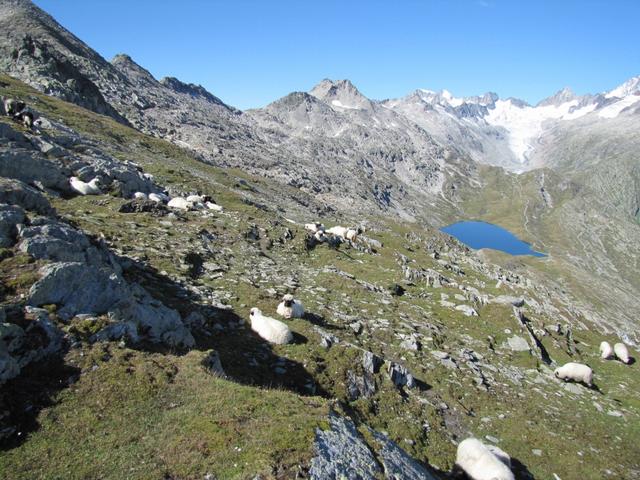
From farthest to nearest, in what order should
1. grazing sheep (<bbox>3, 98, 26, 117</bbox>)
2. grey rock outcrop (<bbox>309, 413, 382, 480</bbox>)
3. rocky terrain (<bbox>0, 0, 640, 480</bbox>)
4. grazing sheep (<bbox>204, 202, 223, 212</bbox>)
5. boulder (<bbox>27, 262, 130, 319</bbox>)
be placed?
grazing sheep (<bbox>204, 202, 223, 212</bbox>) < grazing sheep (<bbox>3, 98, 26, 117</bbox>) < boulder (<bbox>27, 262, 130, 319</bbox>) < rocky terrain (<bbox>0, 0, 640, 480</bbox>) < grey rock outcrop (<bbox>309, 413, 382, 480</bbox>)

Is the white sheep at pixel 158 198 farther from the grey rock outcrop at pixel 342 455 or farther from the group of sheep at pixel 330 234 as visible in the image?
the grey rock outcrop at pixel 342 455

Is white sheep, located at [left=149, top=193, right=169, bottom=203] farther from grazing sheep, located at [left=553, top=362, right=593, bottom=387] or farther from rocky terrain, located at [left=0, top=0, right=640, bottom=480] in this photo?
grazing sheep, located at [left=553, top=362, right=593, bottom=387]

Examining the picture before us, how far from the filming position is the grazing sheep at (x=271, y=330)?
66.0 feet

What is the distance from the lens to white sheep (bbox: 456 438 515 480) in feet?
52.0

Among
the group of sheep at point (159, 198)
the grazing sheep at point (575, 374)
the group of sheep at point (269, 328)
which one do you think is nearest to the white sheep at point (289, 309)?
the group of sheep at point (269, 328)

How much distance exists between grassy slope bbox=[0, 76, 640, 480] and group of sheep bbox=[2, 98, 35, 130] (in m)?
12.7

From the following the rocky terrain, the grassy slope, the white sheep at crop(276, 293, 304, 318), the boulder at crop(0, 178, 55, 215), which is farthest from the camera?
the white sheep at crop(276, 293, 304, 318)

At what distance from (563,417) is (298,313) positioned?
654 inches

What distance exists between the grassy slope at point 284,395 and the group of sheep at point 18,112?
12651 mm

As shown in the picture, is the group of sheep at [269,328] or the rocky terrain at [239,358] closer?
the rocky terrain at [239,358]

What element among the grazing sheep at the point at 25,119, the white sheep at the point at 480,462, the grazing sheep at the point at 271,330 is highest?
the grazing sheep at the point at 25,119

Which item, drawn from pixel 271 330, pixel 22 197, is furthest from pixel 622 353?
pixel 22 197

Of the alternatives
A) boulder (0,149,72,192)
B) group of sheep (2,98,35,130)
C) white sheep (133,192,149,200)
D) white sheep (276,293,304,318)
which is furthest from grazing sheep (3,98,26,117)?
white sheep (276,293,304,318)

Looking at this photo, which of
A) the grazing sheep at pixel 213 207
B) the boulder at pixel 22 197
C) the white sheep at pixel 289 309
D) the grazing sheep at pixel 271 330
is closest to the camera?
the boulder at pixel 22 197
